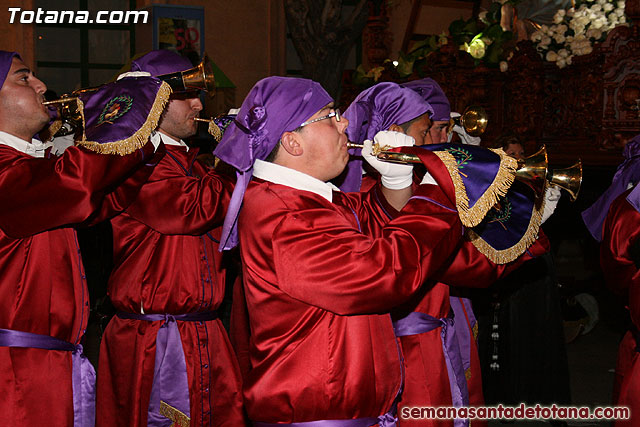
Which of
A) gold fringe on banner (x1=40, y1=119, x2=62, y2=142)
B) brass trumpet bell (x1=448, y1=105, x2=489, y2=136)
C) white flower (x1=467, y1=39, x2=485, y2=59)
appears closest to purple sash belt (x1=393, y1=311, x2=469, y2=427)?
brass trumpet bell (x1=448, y1=105, x2=489, y2=136)

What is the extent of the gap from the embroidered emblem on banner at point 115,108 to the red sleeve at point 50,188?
185mm

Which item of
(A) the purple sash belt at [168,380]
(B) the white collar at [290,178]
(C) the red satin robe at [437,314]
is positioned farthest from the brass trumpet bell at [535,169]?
(A) the purple sash belt at [168,380]

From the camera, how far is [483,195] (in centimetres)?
216

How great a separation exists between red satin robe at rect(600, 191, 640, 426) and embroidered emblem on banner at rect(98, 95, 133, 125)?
7.24 ft

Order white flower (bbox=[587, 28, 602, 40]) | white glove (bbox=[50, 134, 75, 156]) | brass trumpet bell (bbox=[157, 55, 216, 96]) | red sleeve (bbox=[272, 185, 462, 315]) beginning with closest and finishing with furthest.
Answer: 1. red sleeve (bbox=[272, 185, 462, 315])
2. brass trumpet bell (bbox=[157, 55, 216, 96])
3. white flower (bbox=[587, 28, 602, 40])
4. white glove (bbox=[50, 134, 75, 156])

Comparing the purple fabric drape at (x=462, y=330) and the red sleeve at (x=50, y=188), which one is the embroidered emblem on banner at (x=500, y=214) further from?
the red sleeve at (x=50, y=188)

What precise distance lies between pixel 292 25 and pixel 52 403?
176 inches

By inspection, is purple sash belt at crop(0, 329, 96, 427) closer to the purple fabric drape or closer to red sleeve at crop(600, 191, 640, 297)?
the purple fabric drape

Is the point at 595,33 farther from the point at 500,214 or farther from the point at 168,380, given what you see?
the point at 168,380

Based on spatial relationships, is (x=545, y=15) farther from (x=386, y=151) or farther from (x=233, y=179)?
(x=386, y=151)

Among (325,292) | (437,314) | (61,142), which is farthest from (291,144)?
(61,142)

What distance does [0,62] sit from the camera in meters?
2.97

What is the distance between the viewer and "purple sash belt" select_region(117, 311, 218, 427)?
130 inches

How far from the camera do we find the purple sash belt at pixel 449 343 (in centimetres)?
302
